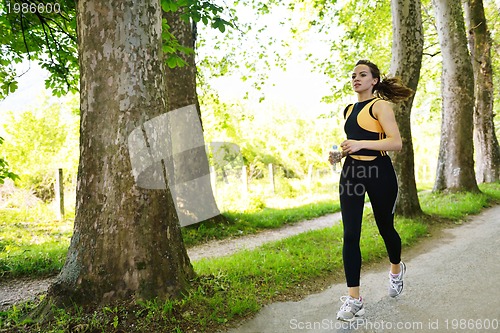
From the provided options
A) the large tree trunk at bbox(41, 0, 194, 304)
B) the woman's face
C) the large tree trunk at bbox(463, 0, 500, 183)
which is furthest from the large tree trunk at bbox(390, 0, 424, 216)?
the large tree trunk at bbox(463, 0, 500, 183)

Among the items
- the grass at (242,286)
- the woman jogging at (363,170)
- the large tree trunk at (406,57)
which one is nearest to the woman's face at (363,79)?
the woman jogging at (363,170)

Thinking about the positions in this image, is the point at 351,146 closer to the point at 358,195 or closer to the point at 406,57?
the point at 358,195

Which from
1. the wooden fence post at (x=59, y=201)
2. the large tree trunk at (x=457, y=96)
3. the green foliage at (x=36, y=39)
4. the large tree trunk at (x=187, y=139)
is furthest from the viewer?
the wooden fence post at (x=59, y=201)

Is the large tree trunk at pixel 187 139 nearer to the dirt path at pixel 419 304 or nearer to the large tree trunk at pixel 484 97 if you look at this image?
the dirt path at pixel 419 304

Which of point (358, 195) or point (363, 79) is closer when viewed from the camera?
point (358, 195)

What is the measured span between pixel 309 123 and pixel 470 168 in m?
14.2

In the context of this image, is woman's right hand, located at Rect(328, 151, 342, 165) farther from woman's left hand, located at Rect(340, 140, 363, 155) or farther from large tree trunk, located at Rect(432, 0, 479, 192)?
large tree trunk, located at Rect(432, 0, 479, 192)

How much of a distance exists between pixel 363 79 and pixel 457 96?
26.0ft

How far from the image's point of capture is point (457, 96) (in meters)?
10.1

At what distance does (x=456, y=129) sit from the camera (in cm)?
1016

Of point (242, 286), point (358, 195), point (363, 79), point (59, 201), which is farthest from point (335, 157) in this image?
point (59, 201)

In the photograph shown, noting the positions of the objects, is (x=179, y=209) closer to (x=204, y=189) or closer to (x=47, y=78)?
(x=204, y=189)

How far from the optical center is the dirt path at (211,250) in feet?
15.3

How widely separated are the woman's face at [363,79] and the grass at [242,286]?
222 centimetres
